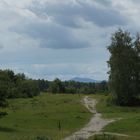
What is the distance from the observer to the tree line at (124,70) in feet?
311

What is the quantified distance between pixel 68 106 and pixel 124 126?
111 feet

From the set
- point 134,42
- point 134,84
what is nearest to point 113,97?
point 134,84

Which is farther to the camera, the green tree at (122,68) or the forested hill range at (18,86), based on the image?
the green tree at (122,68)

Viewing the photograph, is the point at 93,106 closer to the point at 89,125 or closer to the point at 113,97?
the point at 113,97

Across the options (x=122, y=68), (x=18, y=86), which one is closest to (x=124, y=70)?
(x=122, y=68)

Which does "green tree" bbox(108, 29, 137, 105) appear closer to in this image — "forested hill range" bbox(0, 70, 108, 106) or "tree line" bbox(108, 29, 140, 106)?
"tree line" bbox(108, 29, 140, 106)

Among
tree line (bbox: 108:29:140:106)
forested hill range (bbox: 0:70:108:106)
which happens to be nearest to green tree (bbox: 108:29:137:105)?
tree line (bbox: 108:29:140:106)

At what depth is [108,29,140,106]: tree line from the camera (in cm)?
9494

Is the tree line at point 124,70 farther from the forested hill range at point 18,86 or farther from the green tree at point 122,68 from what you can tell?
the forested hill range at point 18,86

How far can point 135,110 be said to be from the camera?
86.6 m

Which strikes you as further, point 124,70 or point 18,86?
point 18,86

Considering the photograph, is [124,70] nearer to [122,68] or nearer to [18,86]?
[122,68]

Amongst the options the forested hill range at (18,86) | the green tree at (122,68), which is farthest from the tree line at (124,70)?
the forested hill range at (18,86)

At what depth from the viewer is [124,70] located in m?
95.6
